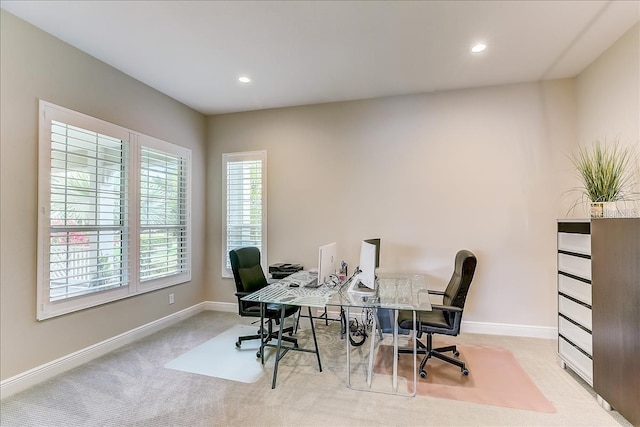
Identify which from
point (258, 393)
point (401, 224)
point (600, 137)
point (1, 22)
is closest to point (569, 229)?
point (600, 137)

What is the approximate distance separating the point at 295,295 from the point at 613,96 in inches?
136

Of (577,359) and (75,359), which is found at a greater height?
A: (577,359)

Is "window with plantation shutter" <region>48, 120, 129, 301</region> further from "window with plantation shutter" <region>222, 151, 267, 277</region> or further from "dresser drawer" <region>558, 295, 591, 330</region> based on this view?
"dresser drawer" <region>558, 295, 591, 330</region>

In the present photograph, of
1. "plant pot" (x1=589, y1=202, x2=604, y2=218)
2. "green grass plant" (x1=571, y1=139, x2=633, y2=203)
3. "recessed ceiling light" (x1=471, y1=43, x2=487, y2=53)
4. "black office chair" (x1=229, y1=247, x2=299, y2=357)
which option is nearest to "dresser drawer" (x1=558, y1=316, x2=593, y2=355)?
"plant pot" (x1=589, y1=202, x2=604, y2=218)

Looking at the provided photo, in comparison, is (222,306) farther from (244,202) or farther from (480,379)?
(480,379)

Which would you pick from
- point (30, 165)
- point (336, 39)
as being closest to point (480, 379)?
point (336, 39)

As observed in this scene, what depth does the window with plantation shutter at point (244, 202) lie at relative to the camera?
4426 millimetres

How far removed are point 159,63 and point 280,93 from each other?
1.36 meters

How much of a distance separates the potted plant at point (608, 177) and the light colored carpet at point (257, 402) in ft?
4.95

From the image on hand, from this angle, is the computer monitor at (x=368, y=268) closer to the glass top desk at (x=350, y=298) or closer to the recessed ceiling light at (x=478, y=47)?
the glass top desk at (x=350, y=298)

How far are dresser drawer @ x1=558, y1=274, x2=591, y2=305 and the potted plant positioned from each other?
0.57m

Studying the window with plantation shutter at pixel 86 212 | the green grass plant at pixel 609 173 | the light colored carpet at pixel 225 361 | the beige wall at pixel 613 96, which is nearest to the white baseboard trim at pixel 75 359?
the window with plantation shutter at pixel 86 212

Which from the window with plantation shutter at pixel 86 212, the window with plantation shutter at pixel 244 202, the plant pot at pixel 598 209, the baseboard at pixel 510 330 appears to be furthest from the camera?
the window with plantation shutter at pixel 244 202

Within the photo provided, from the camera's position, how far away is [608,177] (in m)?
2.50
